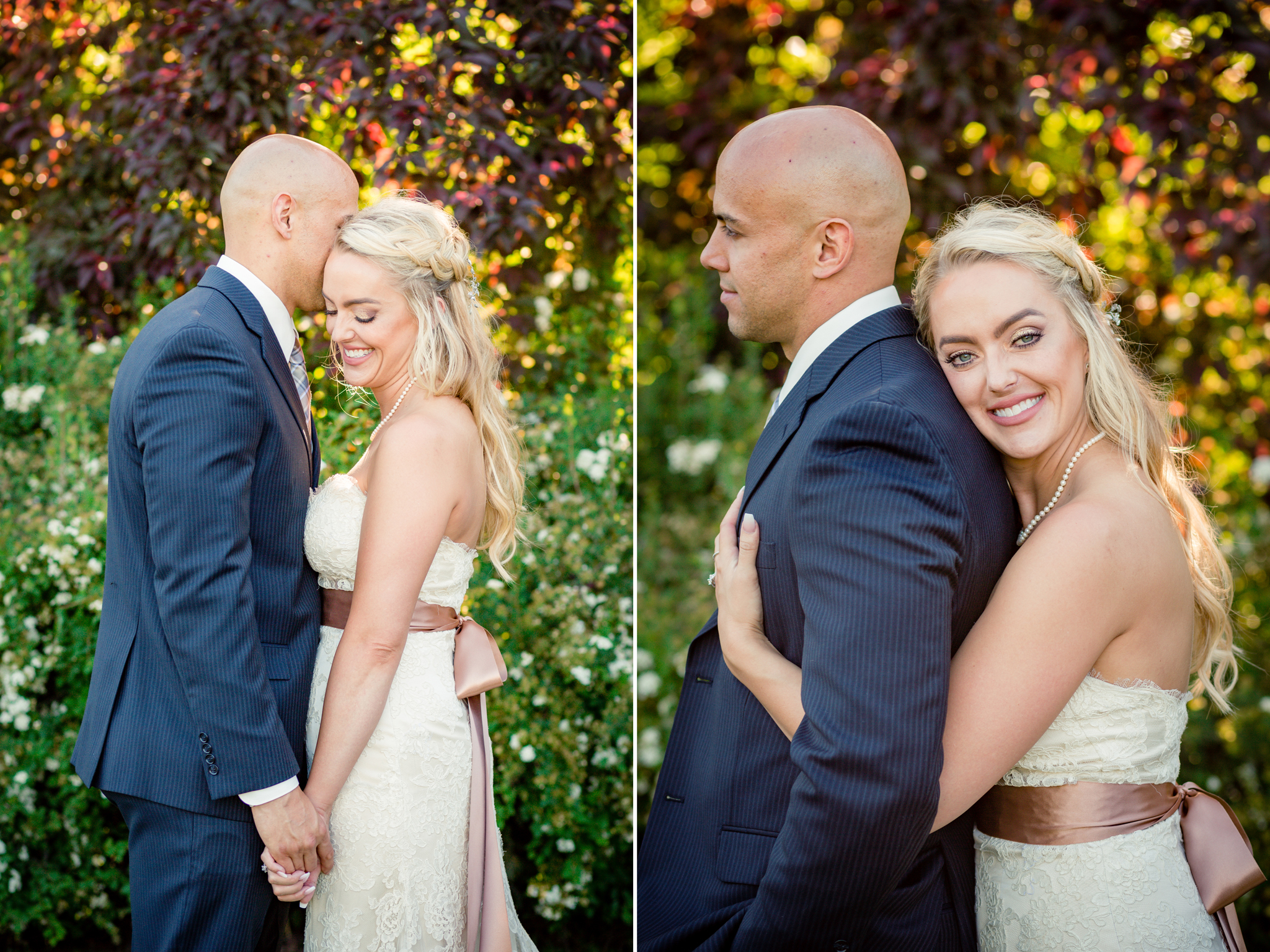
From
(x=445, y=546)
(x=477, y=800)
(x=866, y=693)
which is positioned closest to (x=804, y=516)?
(x=866, y=693)

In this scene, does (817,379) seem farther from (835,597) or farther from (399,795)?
(399,795)

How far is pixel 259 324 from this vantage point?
7.41 ft

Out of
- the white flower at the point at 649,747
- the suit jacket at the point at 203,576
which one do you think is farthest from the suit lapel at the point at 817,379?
the white flower at the point at 649,747

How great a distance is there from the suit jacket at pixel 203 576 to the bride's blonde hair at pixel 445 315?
323mm

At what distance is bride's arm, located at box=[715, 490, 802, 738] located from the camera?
1778 mm

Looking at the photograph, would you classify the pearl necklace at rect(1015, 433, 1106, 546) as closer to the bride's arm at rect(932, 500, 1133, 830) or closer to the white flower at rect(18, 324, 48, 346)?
the bride's arm at rect(932, 500, 1133, 830)

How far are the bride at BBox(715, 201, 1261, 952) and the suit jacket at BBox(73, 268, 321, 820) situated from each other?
3.23 feet

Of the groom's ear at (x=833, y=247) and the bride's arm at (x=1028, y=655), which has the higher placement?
the groom's ear at (x=833, y=247)

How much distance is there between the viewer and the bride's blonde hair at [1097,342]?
188 cm

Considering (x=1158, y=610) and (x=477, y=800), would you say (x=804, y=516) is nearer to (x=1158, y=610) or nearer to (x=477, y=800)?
(x=1158, y=610)

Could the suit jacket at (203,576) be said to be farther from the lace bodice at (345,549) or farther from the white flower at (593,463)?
the white flower at (593,463)

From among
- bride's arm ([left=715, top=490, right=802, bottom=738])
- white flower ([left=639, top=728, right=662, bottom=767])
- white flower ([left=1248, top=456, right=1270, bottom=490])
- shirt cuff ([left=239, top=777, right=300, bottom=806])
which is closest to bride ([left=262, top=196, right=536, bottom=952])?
shirt cuff ([left=239, top=777, right=300, bottom=806])

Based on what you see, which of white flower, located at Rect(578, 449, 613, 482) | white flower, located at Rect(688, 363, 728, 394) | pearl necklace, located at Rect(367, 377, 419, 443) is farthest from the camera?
white flower, located at Rect(688, 363, 728, 394)

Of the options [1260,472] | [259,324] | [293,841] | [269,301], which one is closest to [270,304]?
[269,301]
